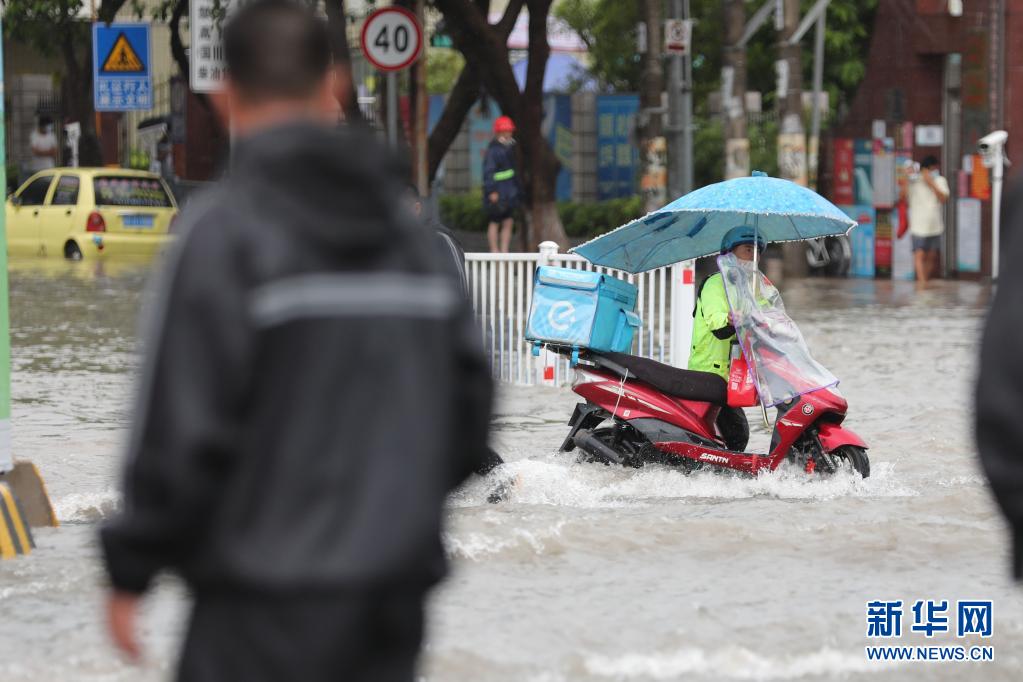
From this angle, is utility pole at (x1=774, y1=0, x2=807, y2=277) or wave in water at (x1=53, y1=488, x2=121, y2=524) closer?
wave in water at (x1=53, y1=488, x2=121, y2=524)

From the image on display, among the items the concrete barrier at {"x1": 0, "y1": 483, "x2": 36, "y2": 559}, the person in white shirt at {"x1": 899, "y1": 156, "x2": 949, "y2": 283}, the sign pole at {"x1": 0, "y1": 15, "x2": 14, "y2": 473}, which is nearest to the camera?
the concrete barrier at {"x1": 0, "y1": 483, "x2": 36, "y2": 559}

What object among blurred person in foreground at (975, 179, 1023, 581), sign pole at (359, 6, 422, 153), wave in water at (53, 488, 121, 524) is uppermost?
sign pole at (359, 6, 422, 153)

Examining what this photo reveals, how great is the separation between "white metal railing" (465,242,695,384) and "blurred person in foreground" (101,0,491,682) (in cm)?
952

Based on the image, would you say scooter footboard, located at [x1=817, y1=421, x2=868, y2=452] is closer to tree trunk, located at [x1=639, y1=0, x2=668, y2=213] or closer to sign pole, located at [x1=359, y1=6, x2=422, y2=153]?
sign pole, located at [x1=359, y1=6, x2=422, y2=153]

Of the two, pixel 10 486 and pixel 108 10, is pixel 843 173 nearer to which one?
pixel 108 10

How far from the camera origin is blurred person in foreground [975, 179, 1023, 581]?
3080mm

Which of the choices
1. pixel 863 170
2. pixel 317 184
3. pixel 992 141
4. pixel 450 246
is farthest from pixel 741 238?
pixel 863 170

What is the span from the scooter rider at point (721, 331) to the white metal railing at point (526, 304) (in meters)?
2.83

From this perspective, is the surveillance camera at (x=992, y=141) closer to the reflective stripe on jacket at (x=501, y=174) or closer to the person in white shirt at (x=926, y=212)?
the person in white shirt at (x=926, y=212)

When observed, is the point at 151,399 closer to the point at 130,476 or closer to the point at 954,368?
the point at 130,476

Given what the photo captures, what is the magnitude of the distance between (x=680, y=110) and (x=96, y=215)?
980 cm

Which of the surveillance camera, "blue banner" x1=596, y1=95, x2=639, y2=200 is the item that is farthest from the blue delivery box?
"blue banner" x1=596, y1=95, x2=639, y2=200

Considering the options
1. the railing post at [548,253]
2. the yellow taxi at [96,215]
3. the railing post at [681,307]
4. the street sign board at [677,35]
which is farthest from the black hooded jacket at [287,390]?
the yellow taxi at [96,215]

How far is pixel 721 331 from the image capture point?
9242mm
